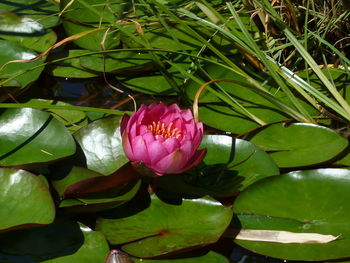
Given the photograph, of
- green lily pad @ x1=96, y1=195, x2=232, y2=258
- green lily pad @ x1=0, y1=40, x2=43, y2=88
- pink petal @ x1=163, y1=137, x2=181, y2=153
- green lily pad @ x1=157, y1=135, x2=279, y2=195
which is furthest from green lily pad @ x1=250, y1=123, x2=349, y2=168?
green lily pad @ x1=0, y1=40, x2=43, y2=88

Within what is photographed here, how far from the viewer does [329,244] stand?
57.4 inches

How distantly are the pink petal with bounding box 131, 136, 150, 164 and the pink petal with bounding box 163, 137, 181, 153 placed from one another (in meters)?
0.05

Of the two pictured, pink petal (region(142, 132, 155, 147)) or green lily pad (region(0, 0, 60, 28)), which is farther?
green lily pad (region(0, 0, 60, 28))

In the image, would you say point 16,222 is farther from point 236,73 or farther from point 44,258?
point 236,73

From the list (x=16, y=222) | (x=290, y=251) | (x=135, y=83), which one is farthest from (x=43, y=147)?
(x=290, y=251)

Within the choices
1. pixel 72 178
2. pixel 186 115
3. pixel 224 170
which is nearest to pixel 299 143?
pixel 224 170

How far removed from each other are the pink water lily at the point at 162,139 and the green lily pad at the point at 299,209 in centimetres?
21

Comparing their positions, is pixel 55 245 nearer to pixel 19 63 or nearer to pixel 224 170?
pixel 224 170

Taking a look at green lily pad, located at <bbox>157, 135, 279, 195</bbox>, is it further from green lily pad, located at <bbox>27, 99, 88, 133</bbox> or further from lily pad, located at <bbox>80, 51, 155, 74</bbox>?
lily pad, located at <bbox>80, 51, 155, 74</bbox>

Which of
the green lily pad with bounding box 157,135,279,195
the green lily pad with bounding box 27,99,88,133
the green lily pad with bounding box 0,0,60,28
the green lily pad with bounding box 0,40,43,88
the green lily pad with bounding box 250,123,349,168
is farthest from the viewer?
the green lily pad with bounding box 0,0,60,28

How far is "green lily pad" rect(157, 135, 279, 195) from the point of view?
1604 mm

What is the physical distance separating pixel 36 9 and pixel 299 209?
4.60 feet

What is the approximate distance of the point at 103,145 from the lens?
164cm

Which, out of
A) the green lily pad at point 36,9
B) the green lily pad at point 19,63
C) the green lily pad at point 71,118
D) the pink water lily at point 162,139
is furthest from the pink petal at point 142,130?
the green lily pad at point 36,9
